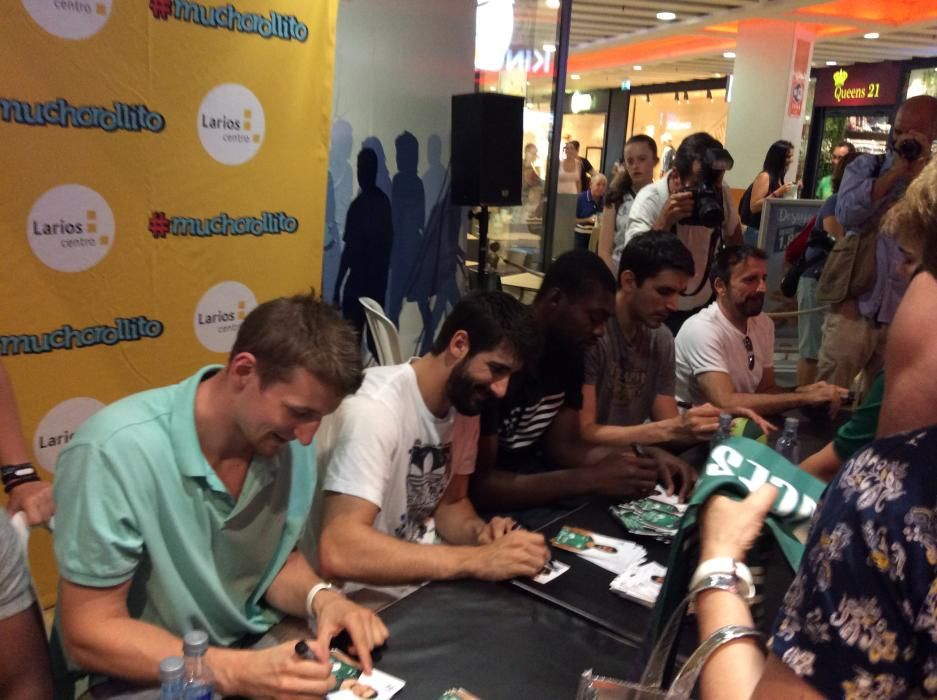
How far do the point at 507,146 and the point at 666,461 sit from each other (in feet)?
7.45

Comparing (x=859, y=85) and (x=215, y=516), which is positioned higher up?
(x=859, y=85)

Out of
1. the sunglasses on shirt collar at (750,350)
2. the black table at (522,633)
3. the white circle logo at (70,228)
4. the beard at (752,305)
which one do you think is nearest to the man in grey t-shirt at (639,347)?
the beard at (752,305)

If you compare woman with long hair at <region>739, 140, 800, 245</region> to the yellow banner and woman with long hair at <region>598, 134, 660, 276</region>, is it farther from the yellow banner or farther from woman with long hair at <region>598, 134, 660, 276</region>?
the yellow banner

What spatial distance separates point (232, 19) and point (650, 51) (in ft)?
31.3

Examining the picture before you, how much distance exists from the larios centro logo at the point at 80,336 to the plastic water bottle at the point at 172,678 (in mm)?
1697

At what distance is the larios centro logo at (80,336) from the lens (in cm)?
238

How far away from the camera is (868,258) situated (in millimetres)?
3660

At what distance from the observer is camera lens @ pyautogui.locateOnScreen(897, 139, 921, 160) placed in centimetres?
334

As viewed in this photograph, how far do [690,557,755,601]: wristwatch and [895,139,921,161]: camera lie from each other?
3.07 m

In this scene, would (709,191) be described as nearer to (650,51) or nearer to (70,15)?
(70,15)

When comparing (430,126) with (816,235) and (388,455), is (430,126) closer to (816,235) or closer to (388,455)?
(816,235)

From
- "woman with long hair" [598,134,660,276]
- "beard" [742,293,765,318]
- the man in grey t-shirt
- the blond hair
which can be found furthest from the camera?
"woman with long hair" [598,134,660,276]

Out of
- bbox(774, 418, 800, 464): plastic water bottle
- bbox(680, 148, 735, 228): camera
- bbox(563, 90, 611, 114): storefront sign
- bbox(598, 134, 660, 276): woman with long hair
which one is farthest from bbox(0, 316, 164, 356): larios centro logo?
bbox(563, 90, 611, 114): storefront sign

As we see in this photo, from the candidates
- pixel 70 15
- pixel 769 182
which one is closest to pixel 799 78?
pixel 769 182
